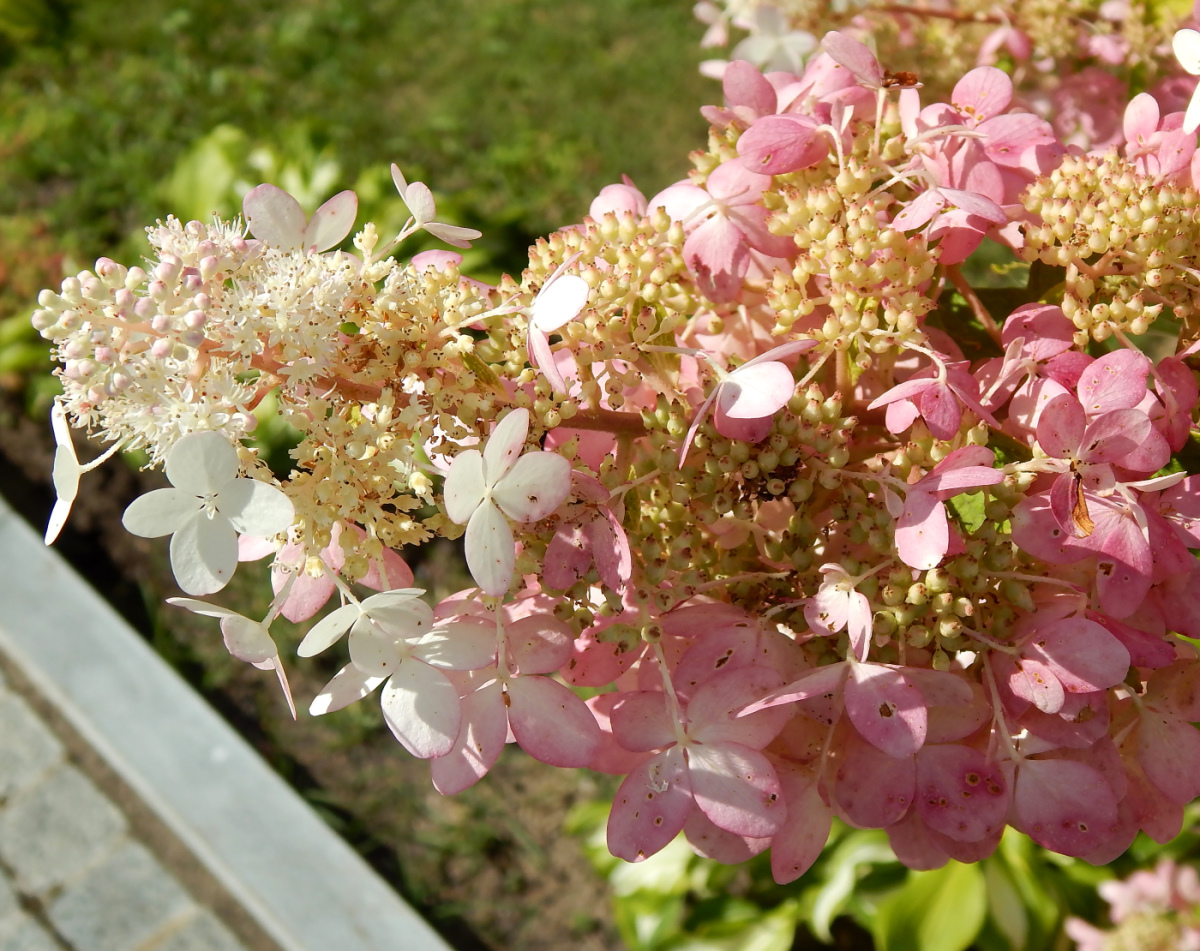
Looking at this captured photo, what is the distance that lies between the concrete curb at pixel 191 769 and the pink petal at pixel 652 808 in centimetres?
157

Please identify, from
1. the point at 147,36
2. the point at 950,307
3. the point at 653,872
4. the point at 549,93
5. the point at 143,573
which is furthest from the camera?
the point at 147,36

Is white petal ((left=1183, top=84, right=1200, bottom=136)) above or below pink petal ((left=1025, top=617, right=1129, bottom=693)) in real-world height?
above

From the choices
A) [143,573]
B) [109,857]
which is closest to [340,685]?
[109,857]

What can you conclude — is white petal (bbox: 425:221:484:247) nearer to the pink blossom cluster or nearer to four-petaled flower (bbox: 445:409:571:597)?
four-petaled flower (bbox: 445:409:571:597)

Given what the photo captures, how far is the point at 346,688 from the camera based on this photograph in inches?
25.9

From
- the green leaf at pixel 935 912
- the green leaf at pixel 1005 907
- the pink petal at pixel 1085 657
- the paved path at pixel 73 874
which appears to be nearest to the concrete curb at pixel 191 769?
the paved path at pixel 73 874

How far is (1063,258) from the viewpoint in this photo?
27.2 inches

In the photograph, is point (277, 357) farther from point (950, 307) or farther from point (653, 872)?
point (653, 872)

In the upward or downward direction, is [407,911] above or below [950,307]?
below

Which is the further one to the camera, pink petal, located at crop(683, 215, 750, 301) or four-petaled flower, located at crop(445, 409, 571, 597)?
pink petal, located at crop(683, 215, 750, 301)

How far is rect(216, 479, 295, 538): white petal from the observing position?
1.84 feet

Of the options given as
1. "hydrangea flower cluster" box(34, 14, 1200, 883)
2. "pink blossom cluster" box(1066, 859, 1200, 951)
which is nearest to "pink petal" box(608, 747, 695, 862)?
"hydrangea flower cluster" box(34, 14, 1200, 883)

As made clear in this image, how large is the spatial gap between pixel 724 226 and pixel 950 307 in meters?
0.25

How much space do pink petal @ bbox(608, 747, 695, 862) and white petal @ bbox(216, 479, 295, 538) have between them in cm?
28
